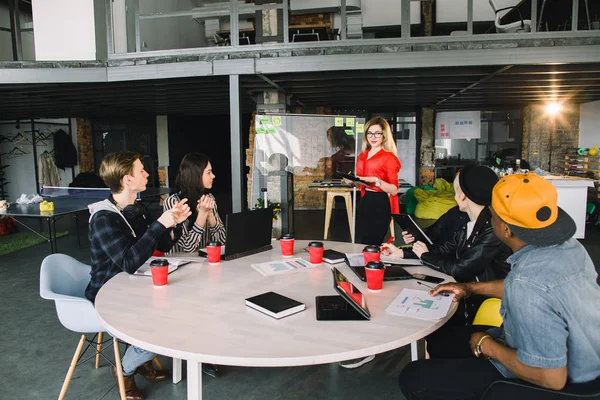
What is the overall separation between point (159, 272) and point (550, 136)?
10.0 meters

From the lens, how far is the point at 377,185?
154 inches

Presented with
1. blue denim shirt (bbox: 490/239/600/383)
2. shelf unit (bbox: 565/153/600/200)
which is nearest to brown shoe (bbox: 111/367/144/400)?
blue denim shirt (bbox: 490/239/600/383)

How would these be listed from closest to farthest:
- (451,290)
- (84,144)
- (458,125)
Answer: (451,290) < (458,125) < (84,144)

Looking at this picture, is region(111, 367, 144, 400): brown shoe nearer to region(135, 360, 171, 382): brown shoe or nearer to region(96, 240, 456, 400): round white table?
region(135, 360, 171, 382): brown shoe

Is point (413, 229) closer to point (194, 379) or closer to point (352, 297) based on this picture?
point (352, 297)

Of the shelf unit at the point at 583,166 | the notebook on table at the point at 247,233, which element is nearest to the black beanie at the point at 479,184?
the notebook on table at the point at 247,233

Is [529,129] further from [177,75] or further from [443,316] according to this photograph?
[443,316]

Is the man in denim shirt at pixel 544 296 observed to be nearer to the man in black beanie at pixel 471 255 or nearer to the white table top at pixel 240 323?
the white table top at pixel 240 323

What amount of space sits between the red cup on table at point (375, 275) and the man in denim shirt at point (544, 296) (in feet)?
1.93

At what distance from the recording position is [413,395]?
5.19 ft

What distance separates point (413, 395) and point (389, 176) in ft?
8.47

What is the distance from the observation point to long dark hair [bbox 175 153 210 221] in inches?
121

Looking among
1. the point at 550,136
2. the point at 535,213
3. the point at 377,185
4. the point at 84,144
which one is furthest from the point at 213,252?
the point at 84,144

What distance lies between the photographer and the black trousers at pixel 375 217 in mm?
3973
